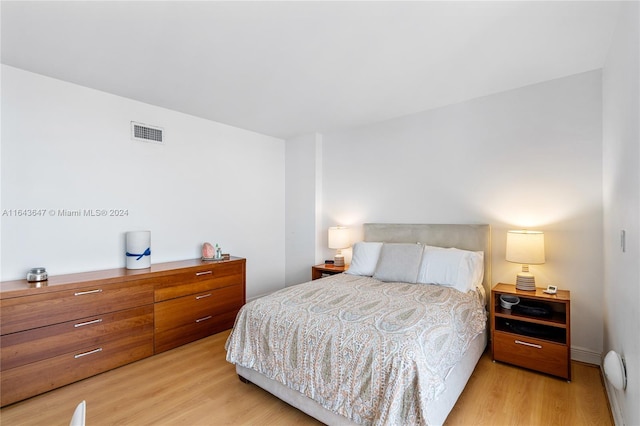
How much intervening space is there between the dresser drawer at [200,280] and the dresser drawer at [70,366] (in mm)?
386

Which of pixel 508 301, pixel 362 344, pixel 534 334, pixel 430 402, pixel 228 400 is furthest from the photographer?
pixel 508 301

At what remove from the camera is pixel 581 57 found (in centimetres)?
231

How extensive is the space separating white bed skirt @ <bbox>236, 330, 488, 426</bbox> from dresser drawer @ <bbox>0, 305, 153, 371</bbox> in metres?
1.11

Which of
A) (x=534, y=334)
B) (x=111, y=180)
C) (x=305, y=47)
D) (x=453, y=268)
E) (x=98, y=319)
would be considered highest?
(x=305, y=47)

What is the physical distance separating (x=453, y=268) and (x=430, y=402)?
4.73 ft

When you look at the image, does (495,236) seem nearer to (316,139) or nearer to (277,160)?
(316,139)

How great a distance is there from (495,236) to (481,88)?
4.74 ft

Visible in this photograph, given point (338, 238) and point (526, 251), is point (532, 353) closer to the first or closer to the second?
point (526, 251)

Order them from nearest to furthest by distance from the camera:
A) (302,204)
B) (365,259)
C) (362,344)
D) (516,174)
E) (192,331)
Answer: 1. (362,344)
2. (516,174)
3. (192,331)
4. (365,259)
5. (302,204)

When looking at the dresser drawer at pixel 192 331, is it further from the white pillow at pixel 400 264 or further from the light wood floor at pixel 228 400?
the white pillow at pixel 400 264

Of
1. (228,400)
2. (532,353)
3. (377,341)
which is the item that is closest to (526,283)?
(532,353)

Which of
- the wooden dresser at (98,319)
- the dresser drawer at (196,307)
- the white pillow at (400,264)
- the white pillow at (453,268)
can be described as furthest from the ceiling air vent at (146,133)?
the white pillow at (453,268)

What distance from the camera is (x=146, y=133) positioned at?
3.15 m

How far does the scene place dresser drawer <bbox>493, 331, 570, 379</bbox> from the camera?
2.26 m
